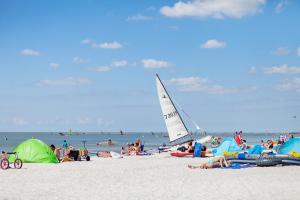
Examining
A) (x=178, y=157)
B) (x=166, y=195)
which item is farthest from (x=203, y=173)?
(x=178, y=157)

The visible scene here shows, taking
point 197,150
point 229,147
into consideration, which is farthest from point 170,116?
point 229,147

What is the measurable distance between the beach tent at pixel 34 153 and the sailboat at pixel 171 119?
36.3 feet

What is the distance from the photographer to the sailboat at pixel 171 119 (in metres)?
37.2

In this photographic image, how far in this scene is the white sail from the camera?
37.2m

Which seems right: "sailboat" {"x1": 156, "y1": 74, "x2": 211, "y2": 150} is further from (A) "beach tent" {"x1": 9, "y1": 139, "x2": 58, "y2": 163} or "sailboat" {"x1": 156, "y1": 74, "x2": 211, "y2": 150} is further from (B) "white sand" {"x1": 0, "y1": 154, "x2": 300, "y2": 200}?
(B) "white sand" {"x1": 0, "y1": 154, "x2": 300, "y2": 200}

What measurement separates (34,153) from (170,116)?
40.8 ft

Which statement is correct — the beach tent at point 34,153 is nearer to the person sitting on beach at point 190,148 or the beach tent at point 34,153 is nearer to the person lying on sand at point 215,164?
the person lying on sand at point 215,164

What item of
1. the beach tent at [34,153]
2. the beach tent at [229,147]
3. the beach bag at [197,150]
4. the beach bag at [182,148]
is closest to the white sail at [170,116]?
the beach bag at [182,148]

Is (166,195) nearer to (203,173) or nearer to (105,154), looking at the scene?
(203,173)

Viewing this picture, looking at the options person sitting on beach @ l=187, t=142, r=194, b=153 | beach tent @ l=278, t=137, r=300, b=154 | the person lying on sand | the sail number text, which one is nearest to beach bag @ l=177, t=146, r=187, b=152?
person sitting on beach @ l=187, t=142, r=194, b=153

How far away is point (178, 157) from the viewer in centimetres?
3472

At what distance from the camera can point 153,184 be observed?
59.9 ft

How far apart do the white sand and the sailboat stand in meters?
12.6

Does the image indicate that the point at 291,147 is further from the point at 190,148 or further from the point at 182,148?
the point at 182,148
